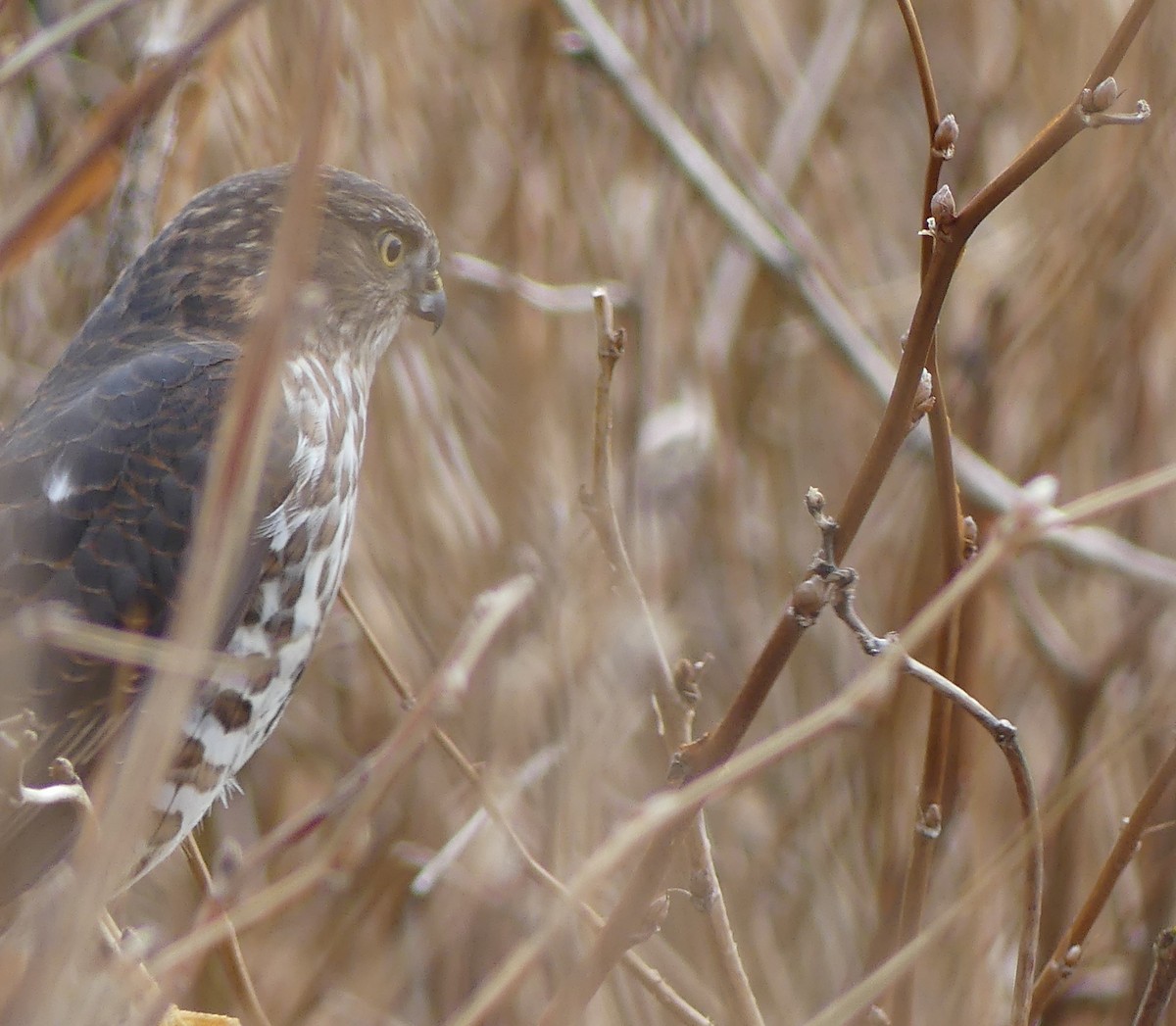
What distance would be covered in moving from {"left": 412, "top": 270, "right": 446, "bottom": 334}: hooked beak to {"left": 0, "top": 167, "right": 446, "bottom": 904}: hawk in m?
0.29

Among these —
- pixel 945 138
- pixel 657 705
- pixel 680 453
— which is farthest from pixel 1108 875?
pixel 680 453

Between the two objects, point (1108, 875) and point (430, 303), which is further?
point (430, 303)

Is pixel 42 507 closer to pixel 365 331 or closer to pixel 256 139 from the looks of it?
pixel 365 331

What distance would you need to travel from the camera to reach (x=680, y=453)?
3.17 m

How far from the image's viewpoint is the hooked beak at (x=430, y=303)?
10.0 feet

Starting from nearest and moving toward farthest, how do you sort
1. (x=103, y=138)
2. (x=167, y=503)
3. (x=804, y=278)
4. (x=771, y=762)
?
(x=103, y=138) → (x=771, y=762) → (x=167, y=503) → (x=804, y=278)

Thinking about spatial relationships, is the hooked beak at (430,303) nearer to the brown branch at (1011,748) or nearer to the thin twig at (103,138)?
the brown branch at (1011,748)

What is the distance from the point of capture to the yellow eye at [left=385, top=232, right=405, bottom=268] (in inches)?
118

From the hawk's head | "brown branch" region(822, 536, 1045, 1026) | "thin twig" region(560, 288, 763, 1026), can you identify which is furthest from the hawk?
"brown branch" region(822, 536, 1045, 1026)

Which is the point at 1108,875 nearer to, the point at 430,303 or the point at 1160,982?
the point at 1160,982

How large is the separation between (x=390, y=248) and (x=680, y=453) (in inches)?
27.8

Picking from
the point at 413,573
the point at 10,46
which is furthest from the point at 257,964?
the point at 10,46

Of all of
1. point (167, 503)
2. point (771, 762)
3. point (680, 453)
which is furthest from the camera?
point (680, 453)

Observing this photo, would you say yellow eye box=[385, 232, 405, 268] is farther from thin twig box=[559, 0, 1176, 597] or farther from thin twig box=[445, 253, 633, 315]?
thin twig box=[559, 0, 1176, 597]
